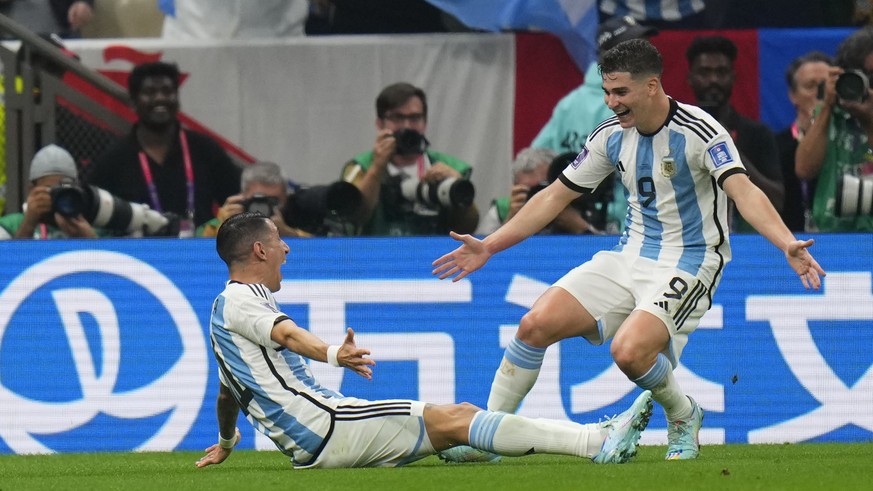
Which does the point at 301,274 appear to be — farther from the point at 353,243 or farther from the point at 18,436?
the point at 18,436

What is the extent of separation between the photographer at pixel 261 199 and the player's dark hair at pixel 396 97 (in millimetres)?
820

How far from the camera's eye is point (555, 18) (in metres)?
10.9

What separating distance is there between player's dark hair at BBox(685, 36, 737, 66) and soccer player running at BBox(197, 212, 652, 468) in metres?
3.85

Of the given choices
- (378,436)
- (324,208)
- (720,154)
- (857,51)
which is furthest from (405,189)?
(378,436)

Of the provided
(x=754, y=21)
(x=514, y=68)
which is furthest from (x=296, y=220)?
(x=754, y=21)

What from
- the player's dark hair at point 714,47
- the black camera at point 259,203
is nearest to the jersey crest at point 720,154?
the player's dark hair at point 714,47

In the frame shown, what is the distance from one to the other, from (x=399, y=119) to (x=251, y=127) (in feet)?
6.23

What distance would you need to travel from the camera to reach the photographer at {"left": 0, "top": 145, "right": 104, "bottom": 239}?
9586 mm

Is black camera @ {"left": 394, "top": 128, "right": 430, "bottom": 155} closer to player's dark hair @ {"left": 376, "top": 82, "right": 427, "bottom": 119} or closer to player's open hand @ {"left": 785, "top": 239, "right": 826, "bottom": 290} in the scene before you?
player's dark hair @ {"left": 376, "top": 82, "right": 427, "bottom": 119}

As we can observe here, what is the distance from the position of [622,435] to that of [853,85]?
10.5 feet

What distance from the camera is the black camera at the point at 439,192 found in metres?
9.47

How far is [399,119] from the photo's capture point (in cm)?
1006

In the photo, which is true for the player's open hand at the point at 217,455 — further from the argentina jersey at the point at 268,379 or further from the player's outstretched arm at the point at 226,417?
the argentina jersey at the point at 268,379

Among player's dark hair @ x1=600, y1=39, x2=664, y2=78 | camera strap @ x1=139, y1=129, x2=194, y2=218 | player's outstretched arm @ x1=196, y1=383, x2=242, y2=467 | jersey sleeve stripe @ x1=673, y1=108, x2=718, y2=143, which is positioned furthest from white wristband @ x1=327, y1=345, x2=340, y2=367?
camera strap @ x1=139, y1=129, x2=194, y2=218
